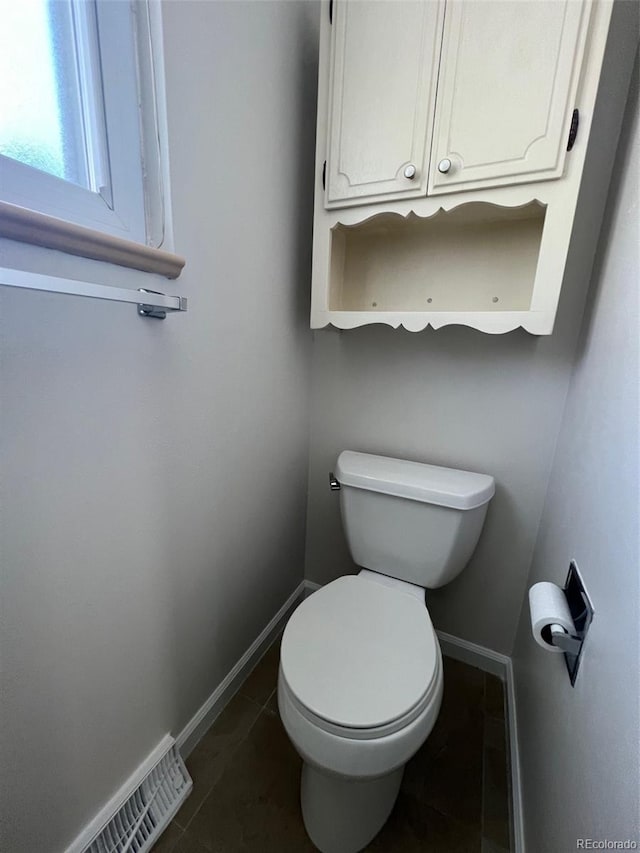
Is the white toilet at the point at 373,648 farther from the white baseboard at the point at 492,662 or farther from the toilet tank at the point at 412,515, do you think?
the white baseboard at the point at 492,662

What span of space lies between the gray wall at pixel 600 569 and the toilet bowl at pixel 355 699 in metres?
0.25

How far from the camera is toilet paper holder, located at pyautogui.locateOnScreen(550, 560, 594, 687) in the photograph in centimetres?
61

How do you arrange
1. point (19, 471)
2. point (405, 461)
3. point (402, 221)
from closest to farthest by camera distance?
point (19, 471)
point (402, 221)
point (405, 461)

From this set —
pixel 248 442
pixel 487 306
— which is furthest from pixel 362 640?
pixel 487 306

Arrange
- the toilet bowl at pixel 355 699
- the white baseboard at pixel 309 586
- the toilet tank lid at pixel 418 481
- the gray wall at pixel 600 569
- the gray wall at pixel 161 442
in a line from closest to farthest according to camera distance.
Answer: the gray wall at pixel 600 569 → the gray wall at pixel 161 442 → the toilet bowl at pixel 355 699 → the toilet tank lid at pixel 418 481 → the white baseboard at pixel 309 586

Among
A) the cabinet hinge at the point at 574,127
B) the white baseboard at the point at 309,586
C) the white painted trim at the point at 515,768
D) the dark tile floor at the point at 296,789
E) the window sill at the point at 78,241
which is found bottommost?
the dark tile floor at the point at 296,789

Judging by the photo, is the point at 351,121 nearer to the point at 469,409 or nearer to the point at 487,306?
the point at 487,306

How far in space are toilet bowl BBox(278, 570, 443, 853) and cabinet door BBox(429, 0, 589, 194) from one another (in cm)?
108

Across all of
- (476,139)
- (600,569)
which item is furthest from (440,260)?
(600,569)

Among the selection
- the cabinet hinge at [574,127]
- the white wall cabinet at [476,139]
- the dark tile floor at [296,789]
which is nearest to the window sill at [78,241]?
the white wall cabinet at [476,139]

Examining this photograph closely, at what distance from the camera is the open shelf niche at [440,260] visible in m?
1.00

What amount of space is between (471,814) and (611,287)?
1.32 metres

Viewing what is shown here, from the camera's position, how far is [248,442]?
1076 mm

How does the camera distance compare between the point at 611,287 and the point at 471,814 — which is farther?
the point at 471,814
